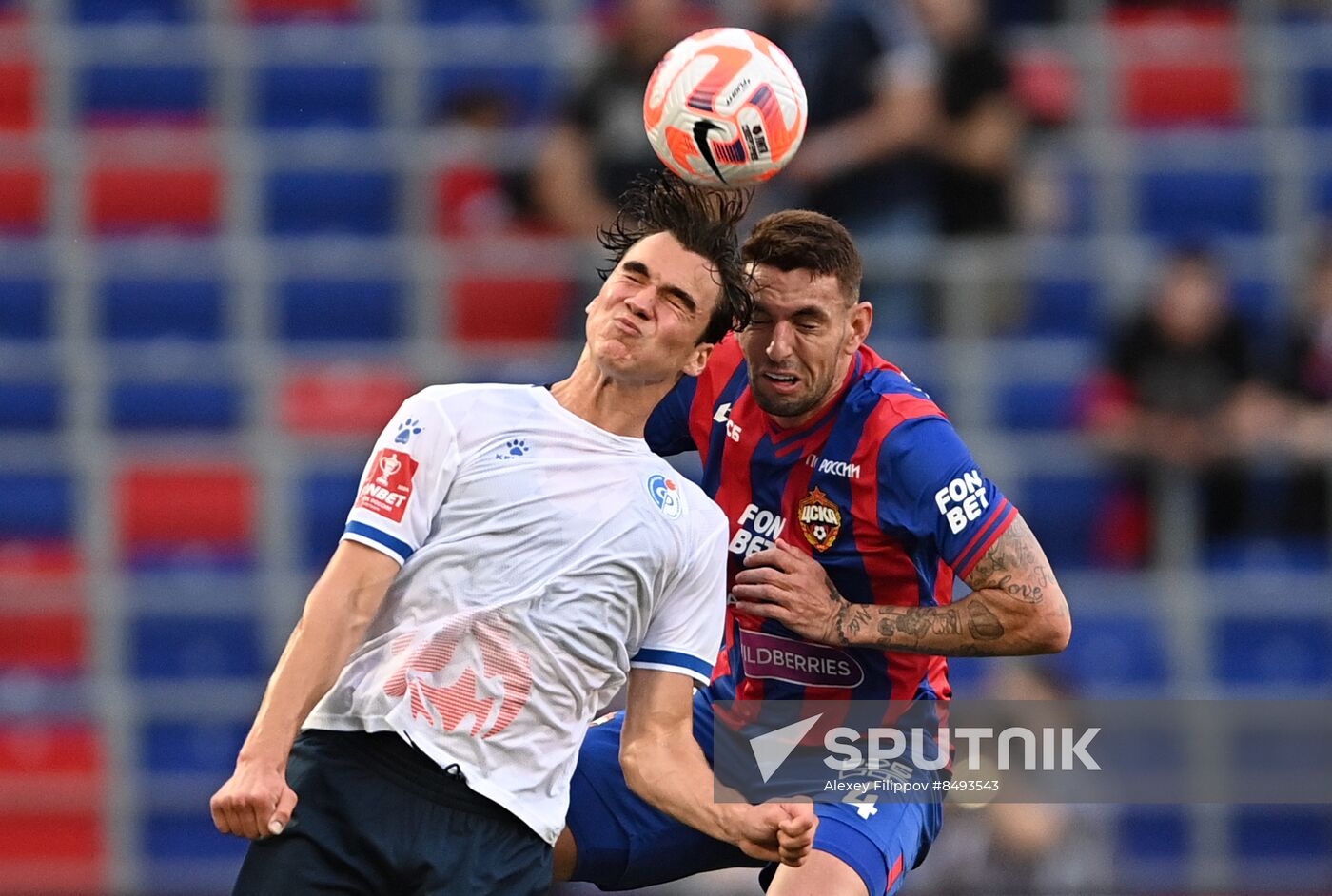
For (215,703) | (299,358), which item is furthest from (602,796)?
(299,358)

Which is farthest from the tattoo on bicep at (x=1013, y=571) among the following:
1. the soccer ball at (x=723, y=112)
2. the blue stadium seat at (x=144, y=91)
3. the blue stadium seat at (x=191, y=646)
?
the blue stadium seat at (x=144, y=91)

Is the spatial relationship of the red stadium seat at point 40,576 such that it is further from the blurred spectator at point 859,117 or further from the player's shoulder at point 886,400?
the player's shoulder at point 886,400

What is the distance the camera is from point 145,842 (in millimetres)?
9305

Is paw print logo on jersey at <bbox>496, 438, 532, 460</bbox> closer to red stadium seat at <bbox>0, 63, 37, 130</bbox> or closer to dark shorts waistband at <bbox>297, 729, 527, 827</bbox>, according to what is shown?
dark shorts waistband at <bbox>297, 729, 527, 827</bbox>

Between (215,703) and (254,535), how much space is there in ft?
2.98

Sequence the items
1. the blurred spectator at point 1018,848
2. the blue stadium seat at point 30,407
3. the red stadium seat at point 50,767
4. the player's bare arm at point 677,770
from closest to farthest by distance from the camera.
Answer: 1. the player's bare arm at point 677,770
2. the blurred spectator at point 1018,848
3. the red stadium seat at point 50,767
4. the blue stadium seat at point 30,407

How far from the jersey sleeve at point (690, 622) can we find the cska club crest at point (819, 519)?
56 cm

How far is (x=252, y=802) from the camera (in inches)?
169

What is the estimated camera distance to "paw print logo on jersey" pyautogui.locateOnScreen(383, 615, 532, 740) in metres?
4.62

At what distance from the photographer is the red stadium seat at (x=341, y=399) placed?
10.1m

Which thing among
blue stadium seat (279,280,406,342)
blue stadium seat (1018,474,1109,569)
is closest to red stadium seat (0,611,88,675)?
blue stadium seat (279,280,406,342)

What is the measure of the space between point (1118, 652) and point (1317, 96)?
387 cm

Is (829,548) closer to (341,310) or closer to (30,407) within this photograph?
(341,310)

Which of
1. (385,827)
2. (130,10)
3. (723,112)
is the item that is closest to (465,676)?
(385,827)
